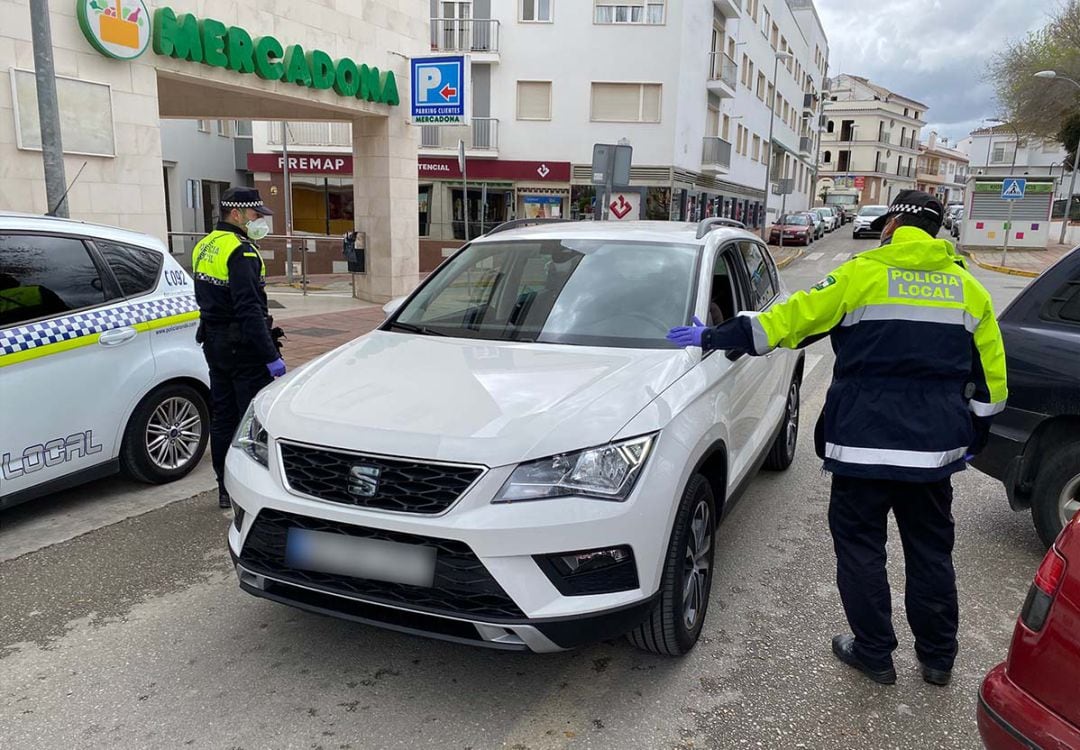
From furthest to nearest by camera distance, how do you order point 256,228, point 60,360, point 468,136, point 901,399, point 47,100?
point 468,136 → point 47,100 → point 256,228 → point 60,360 → point 901,399

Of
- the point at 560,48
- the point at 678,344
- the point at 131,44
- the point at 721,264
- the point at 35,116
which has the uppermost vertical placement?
the point at 560,48

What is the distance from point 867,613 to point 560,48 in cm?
2825

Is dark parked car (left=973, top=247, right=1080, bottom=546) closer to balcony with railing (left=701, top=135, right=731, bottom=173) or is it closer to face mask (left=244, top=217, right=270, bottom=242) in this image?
face mask (left=244, top=217, right=270, bottom=242)

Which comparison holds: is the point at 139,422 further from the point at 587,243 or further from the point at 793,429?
the point at 793,429

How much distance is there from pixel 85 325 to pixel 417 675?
116 inches

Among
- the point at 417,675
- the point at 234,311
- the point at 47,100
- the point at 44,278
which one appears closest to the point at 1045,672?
the point at 417,675

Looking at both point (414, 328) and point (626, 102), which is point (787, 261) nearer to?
point (626, 102)

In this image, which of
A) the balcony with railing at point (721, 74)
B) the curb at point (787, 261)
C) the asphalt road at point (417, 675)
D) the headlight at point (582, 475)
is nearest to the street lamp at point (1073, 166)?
the curb at point (787, 261)

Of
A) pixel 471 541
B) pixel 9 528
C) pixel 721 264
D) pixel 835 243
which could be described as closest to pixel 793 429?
pixel 721 264

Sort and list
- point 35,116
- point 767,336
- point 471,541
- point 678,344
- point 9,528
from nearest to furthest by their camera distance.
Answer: point 471,541
point 767,336
point 678,344
point 9,528
point 35,116

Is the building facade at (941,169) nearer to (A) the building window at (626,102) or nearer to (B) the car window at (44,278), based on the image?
(A) the building window at (626,102)

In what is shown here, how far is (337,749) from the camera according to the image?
2.65 m

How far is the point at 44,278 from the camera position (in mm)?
4477

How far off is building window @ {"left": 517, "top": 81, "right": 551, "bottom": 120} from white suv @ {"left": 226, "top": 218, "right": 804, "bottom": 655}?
2665 cm
